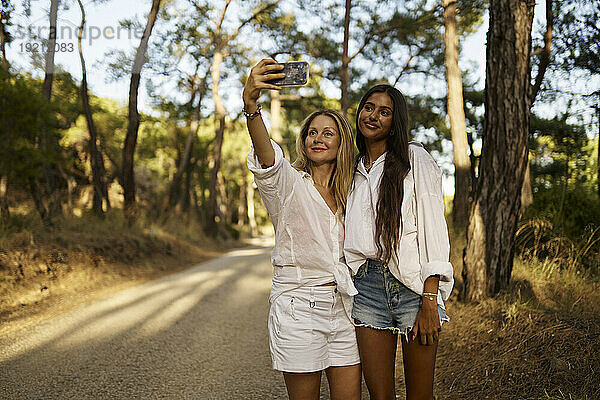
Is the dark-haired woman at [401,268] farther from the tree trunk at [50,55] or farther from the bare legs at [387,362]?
the tree trunk at [50,55]

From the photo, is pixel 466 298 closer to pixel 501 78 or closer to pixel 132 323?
pixel 501 78

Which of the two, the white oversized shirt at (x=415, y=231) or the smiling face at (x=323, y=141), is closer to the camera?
the white oversized shirt at (x=415, y=231)

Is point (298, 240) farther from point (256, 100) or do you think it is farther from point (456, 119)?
point (456, 119)

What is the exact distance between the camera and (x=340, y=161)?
97.5 inches

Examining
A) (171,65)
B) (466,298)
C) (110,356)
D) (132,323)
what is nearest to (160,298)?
(132,323)

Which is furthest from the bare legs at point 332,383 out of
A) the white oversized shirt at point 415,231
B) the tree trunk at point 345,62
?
the tree trunk at point 345,62

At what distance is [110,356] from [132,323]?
1.39 meters

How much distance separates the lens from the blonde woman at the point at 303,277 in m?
2.16

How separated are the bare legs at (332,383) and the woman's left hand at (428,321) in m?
0.37

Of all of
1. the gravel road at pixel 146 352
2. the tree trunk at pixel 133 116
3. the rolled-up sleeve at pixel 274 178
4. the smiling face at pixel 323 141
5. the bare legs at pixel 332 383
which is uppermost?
the tree trunk at pixel 133 116

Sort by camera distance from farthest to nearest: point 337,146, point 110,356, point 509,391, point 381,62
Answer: point 381,62 < point 110,356 < point 509,391 < point 337,146

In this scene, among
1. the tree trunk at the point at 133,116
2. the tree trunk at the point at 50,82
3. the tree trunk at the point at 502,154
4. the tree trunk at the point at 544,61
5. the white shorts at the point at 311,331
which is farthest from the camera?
the tree trunk at the point at 133,116

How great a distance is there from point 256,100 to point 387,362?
4.68 ft

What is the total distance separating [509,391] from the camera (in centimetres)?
319
